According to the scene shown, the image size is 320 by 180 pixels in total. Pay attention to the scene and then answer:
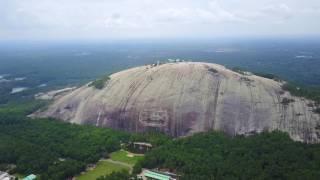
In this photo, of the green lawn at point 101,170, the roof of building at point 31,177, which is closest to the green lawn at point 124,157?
the green lawn at point 101,170

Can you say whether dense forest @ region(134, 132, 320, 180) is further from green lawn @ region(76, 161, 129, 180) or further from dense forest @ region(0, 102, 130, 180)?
dense forest @ region(0, 102, 130, 180)

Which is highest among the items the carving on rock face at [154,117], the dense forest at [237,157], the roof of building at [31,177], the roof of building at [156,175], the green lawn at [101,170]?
the carving on rock face at [154,117]

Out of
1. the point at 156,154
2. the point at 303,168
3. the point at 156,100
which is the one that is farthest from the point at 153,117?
the point at 303,168

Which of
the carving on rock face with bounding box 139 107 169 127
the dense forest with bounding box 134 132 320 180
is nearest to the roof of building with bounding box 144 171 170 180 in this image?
the dense forest with bounding box 134 132 320 180

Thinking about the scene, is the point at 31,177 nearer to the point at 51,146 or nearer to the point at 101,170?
the point at 101,170

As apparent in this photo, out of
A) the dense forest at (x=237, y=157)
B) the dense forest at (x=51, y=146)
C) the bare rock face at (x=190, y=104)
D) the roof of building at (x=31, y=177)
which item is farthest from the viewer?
the bare rock face at (x=190, y=104)

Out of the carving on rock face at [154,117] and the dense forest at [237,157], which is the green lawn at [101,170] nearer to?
the dense forest at [237,157]

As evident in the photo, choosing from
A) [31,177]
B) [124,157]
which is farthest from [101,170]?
[31,177]
